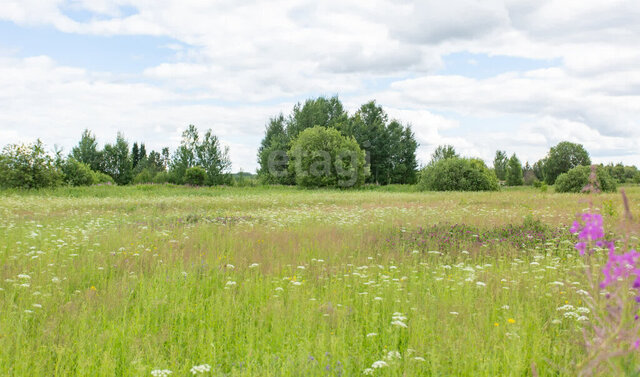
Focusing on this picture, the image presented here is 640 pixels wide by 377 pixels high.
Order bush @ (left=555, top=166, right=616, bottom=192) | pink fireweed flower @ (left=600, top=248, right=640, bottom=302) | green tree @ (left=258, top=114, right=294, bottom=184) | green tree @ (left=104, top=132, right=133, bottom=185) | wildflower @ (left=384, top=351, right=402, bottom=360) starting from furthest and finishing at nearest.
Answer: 1. green tree @ (left=104, top=132, right=133, bottom=185)
2. green tree @ (left=258, top=114, right=294, bottom=184)
3. bush @ (left=555, top=166, right=616, bottom=192)
4. wildflower @ (left=384, top=351, right=402, bottom=360)
5. pink fireweed flower @ (left=600, top=248, right=640, bottom=302)

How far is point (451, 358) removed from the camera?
14.1ft

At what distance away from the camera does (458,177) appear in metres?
47.8

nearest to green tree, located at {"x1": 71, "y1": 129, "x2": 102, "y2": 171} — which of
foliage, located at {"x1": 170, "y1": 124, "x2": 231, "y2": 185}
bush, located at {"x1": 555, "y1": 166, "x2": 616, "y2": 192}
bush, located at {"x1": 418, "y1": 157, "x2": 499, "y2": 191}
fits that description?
foliage, located at {"x1": 170, "y1": 124, "x2": 231, "y2": 185}

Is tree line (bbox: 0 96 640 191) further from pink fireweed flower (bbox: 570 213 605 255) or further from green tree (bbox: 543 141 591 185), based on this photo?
pink fireweed flower (bbox: 570 213 605 255)

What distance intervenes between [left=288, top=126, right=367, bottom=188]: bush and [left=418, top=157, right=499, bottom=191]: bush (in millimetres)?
9767

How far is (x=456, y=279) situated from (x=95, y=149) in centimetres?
7820

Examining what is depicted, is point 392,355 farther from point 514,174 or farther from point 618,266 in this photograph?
point 514,174

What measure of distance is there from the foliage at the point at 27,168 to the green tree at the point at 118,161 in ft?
125

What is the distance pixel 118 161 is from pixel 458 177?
5658 centimetres

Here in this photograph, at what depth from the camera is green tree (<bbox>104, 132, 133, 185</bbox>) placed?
7231 cm

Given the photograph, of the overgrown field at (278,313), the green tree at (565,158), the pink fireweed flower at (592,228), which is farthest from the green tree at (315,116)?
the pink fireweed flower at (592,228)

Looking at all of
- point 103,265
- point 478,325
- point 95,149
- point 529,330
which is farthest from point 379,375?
point 95,149

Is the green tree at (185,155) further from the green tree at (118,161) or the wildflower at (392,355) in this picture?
the wildflower at (392,355)

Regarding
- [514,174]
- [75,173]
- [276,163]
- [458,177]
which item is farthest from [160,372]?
[514,174]
